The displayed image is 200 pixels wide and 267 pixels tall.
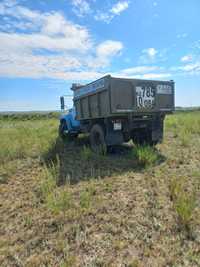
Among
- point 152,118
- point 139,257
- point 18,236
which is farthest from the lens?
point 152,118

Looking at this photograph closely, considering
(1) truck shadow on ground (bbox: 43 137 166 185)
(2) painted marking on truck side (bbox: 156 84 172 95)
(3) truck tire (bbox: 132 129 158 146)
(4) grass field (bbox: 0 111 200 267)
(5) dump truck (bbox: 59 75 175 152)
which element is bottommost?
(4) grass field (bbox: 0 111 200 267)

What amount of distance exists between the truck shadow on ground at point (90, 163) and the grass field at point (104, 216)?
0.04 m

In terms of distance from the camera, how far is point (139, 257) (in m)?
2.28

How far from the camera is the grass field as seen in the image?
2322 mm

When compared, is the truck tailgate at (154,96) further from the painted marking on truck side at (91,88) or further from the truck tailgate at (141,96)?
the painted marking on truck side at (91,88)

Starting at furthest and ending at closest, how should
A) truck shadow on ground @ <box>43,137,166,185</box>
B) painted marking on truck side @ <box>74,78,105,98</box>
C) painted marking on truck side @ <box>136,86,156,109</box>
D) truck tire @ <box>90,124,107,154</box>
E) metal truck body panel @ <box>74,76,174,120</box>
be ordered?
truck tire @ <box>90,124,107,154</box>, painted marking on truck side @ <box>136,86,156,109</box>, painted marking on truck side @ <box>74,78,105,98</box>, metal truck body panel @ <box>74,76,174,120</box>, truck shadow on ground @ <box>43,137,166,185</box>

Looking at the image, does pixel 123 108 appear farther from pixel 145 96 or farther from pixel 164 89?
pixel 164 89

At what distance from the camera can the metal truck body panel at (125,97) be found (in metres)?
5.47

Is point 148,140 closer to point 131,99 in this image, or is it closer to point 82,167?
point 131,99

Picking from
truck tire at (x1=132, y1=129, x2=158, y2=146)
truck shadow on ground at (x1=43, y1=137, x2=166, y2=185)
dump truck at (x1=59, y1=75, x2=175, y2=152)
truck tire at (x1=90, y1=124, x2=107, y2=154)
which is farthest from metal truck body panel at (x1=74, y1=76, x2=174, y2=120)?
truck shadow on ground at (x1=43, y1=137, x2=166, y2=185)

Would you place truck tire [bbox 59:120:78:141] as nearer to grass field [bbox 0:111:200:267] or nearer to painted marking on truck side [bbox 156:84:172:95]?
grass field [bbox 0:111:200:267]

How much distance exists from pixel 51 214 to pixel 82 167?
2354 mm

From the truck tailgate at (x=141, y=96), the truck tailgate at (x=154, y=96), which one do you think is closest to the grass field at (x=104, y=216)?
the truck tailgate at (x=141, y=96)

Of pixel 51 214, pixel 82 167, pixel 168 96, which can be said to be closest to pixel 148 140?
pixel 168 96
